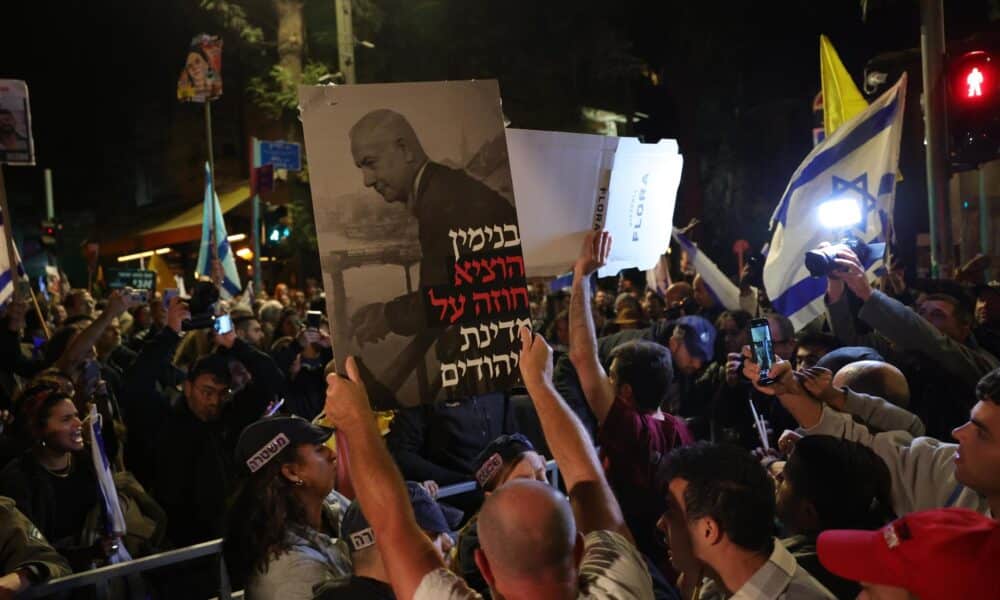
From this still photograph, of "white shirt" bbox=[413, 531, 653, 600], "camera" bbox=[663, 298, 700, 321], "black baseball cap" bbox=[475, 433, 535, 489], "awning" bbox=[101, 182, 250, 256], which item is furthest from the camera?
"awning" bbox=[101, 182, 250, 256]

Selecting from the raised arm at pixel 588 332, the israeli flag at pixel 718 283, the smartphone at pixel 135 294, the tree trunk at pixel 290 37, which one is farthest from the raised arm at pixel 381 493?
the tree trunk at pixel 290 37

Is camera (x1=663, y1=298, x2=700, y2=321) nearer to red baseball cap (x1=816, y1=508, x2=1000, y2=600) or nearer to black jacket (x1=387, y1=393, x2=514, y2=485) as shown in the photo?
black jacket (x1=387, y1=393, x2=514, y2=485)

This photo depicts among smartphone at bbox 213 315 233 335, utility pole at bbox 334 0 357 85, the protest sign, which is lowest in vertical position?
smartphone at bbox 213 315 233 335

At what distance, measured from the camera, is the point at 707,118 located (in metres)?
27.0

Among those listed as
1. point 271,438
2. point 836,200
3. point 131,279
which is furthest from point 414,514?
point 131,279

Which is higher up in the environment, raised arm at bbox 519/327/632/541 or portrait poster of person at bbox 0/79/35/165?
portrait poster of person at bbox 0/79/35/165

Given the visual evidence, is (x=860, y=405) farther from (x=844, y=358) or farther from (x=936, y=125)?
(x=936, y=125)

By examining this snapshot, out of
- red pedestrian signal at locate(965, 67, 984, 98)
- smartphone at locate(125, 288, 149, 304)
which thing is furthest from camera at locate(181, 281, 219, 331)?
red pedestrian signal at locate(965, 67, 984, 98)

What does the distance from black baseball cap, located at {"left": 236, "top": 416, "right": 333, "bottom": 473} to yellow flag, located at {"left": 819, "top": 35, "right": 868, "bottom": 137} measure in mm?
7636

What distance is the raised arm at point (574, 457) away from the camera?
2697 mm

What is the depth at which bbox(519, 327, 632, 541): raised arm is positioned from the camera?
2.70 metres

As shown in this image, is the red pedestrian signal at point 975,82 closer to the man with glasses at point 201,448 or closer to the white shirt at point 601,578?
the man with glasses at point 201,448

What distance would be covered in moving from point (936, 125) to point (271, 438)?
23.9 ft

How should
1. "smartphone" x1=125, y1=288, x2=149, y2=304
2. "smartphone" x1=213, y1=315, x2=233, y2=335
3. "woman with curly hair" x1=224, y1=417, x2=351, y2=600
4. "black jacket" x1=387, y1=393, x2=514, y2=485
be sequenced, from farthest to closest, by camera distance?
"smartphone" x1=213, y1=315, x2=233, y2=335 < "smartphone" x1=125, y1=288, x2=149, y2=304 < "black jacket" x1=387, y1=393, x2=514, y2=485 < "woman with curly hair" x1=224, y1=417, x2=351, y2=600
